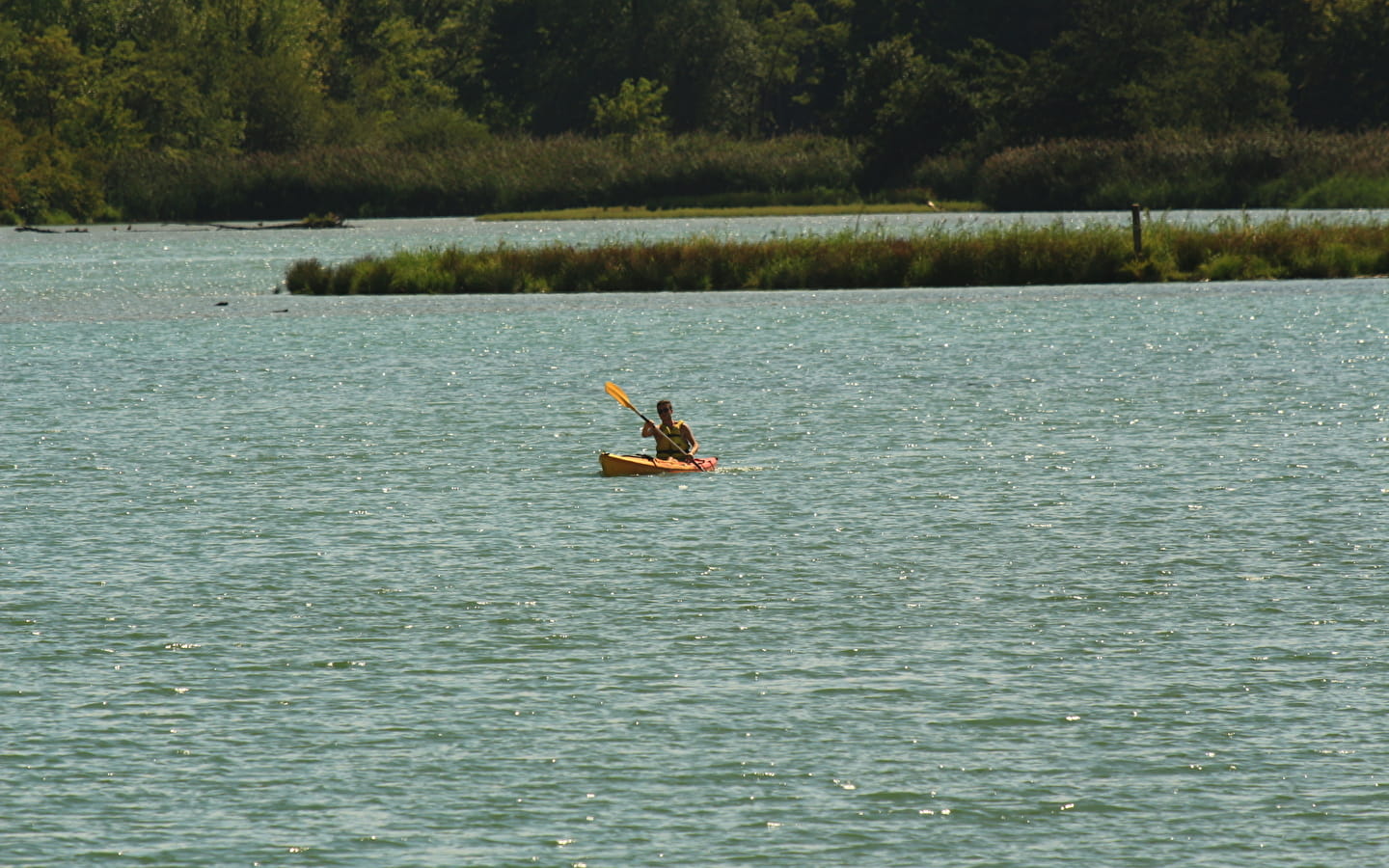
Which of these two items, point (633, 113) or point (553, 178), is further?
point (633, 113)

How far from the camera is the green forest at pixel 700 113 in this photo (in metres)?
83.6

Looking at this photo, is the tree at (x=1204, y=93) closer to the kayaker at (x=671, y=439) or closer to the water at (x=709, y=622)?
the water at (x=709, y=622)

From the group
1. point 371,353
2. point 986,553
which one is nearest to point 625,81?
point 371,353

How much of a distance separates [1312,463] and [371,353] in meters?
23.9

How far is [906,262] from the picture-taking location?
54812 mm

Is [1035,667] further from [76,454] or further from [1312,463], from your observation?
[76,454]

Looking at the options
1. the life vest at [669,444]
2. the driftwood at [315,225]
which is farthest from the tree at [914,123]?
the life vest at [669,444]

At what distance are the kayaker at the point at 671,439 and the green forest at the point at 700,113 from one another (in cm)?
5305

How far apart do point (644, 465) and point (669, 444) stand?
444mm

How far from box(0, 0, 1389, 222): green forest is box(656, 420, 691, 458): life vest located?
5303 centimetres

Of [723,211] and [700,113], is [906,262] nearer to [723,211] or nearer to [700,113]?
[723,211]

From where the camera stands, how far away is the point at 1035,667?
14.6 metres

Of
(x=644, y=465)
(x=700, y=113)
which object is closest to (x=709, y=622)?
(x=644, y=465)

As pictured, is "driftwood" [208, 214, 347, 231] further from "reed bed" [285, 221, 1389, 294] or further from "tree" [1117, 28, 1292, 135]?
"tree" [1117, 28, 1292, 135]
